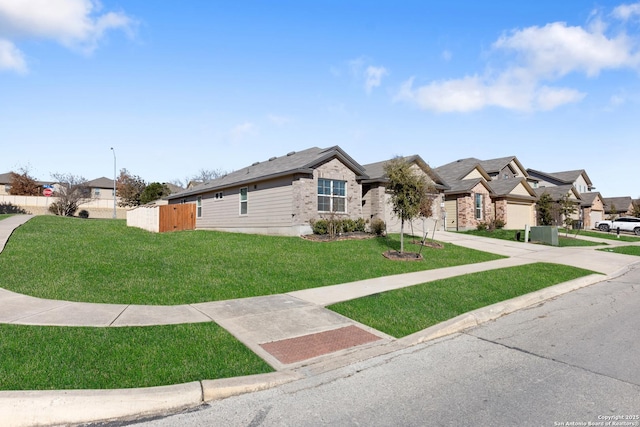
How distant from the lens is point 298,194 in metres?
19.9

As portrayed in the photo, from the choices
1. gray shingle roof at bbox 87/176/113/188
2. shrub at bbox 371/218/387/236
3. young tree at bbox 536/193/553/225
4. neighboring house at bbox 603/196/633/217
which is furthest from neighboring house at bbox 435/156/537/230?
gray shingle roof at bbox 87/176/113/188

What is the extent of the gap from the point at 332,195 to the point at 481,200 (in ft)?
47.4

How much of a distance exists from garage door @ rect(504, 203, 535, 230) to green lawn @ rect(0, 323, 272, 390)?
3050cm

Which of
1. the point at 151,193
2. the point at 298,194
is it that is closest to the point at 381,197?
the point at 298,194

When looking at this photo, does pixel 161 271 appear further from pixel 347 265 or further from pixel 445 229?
pixel 445 229

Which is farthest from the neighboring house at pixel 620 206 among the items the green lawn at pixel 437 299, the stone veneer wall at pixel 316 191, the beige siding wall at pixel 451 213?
the green lawn at pixel 437 299

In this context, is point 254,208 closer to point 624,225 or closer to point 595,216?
point 624,225

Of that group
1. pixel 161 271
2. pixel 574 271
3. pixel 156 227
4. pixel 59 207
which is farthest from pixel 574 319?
pixel 59 207

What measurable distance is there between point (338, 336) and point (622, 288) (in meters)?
9.22

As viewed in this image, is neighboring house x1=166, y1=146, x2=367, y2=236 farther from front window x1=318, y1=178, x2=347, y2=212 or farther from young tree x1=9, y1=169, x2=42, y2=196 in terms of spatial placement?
young tree x1=9, y1=169, x2=42, y2=196

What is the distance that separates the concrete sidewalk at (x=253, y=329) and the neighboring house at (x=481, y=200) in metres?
19.2

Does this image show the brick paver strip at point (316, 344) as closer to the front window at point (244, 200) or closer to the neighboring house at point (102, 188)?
the front window at point (244, 200)

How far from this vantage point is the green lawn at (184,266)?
8.59 meters

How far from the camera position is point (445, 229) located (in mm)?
29562
